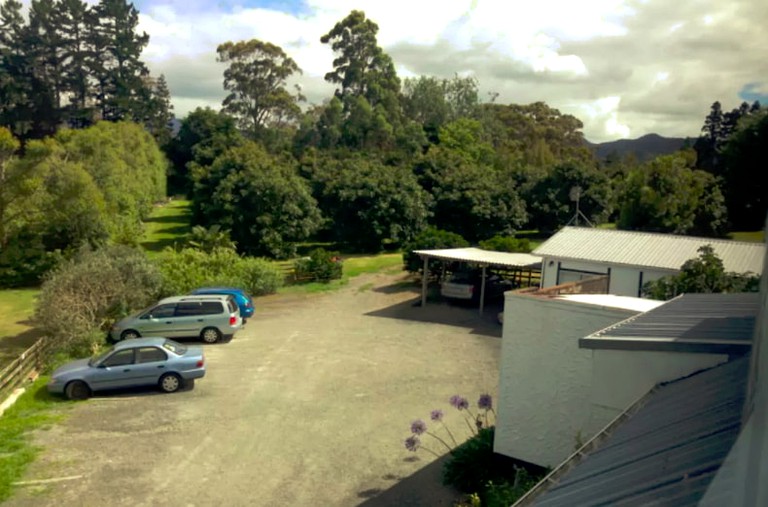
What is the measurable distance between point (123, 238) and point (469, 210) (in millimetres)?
19330

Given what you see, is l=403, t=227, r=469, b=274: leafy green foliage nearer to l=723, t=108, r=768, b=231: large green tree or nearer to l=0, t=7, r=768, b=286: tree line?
l=0, t=7, r=768, b=286: tree line

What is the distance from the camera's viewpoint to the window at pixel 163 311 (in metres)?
18.4

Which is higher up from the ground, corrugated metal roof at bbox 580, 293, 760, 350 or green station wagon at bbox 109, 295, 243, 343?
corrugated metal roof at bbox 580, 293, 760, 350

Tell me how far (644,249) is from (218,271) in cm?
1649

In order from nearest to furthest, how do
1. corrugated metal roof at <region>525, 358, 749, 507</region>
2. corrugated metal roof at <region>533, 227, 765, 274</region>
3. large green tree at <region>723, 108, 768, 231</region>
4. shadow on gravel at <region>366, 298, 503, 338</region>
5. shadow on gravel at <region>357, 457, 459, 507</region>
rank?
corrugated metal roof at <region>525, 358, 749, 507</region>, shadow on gravel at <region>357, 457, 459, 507</region>, corrugated metal roof at <region>533, 227, 765, 274</region>, shadow on gravel at <region>366, 298, 503, 338</region>, large green tree at <region>723, 108, 768, 231</region>

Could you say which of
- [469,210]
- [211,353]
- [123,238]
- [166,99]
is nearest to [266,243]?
[123,238]

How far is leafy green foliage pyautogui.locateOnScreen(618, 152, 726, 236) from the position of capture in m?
34.0

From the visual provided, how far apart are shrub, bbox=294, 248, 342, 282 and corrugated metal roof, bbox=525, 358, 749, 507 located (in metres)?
23.2

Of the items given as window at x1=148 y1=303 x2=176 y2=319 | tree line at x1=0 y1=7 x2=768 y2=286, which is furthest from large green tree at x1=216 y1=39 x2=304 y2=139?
window at x1=148 y1=303 x2=176 y2=319

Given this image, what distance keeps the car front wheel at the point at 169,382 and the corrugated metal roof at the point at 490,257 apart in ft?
37.1

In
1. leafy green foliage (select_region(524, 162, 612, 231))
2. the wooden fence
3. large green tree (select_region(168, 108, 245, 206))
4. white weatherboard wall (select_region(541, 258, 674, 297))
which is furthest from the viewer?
large green tree (select_region(168, 108, 245, 206))

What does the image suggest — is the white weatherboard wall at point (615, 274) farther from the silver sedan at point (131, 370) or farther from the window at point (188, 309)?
the silver sedan at point (131, 370)

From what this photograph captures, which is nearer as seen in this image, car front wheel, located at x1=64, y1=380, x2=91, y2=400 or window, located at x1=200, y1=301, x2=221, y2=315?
car front wheel, located at x1=64, y1=380, x2=91, y2=400

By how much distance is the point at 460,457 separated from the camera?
32.3 feet
